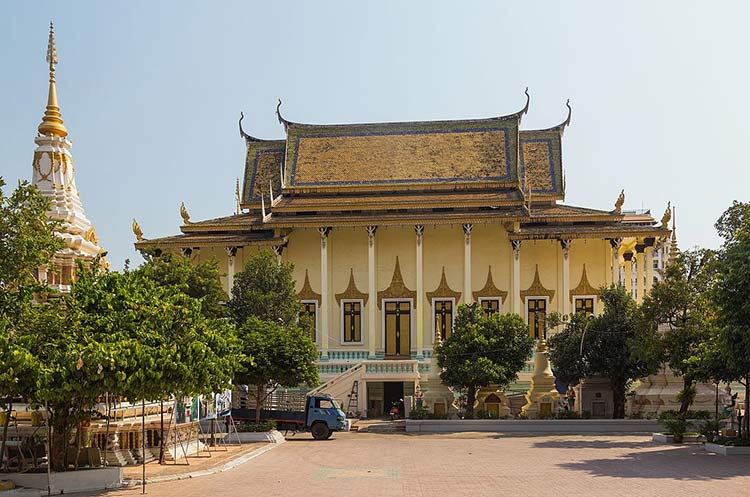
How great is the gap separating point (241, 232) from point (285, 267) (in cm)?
775

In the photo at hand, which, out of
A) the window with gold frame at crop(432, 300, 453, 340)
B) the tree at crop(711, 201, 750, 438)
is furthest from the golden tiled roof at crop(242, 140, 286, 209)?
the tree at crop(711, 201, 750, 438)

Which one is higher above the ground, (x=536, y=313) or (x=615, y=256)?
(x=615, y=256)

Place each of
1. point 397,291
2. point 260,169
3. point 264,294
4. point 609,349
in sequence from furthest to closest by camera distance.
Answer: point 260,169 < point 397,291 < point 264,294 < point 609,349

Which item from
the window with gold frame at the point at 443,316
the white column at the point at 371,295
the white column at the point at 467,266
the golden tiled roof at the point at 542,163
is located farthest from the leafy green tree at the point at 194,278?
the golden tiled roof at the point at 542,163

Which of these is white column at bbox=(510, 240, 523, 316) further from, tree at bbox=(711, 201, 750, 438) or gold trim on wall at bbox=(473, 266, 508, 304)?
tree at bbox=(711, 201, 750, 438)

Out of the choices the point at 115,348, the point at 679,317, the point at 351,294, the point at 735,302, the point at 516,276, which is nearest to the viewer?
the point at 115,348

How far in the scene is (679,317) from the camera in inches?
1146

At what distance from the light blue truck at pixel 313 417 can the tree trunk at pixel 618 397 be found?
8937 millimetres

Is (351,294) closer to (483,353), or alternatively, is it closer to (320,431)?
(483,353)

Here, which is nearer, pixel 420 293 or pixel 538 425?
pixel 538 425

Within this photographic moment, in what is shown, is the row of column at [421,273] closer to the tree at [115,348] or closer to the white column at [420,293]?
the white column at [420,293]

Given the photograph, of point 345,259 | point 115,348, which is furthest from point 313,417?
point 345,259

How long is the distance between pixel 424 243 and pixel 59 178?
1563 cm

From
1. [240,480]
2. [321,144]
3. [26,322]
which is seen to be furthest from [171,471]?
[321,144]
